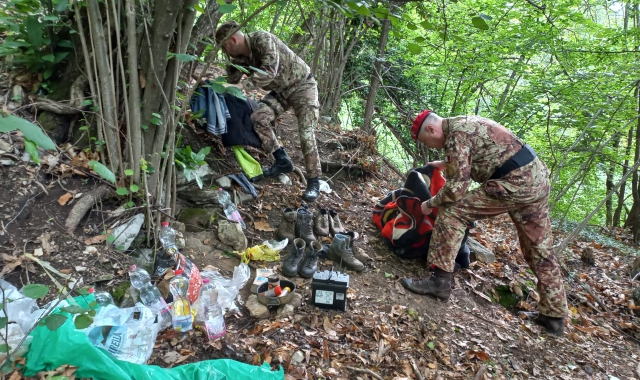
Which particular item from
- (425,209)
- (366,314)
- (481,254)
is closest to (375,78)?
(481,254)

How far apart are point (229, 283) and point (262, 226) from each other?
98 cm

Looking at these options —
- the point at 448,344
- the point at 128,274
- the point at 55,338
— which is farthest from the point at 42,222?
the point at 448,344

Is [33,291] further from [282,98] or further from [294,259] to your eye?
[282,98]

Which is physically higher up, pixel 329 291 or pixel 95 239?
pixel 95 239

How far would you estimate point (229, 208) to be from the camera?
3736mm

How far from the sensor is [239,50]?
164 inches

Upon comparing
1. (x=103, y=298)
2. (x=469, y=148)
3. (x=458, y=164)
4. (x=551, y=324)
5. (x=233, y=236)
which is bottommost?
(x=551, y=324)

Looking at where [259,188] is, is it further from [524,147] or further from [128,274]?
[524,147]

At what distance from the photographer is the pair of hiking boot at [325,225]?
4.04 meters

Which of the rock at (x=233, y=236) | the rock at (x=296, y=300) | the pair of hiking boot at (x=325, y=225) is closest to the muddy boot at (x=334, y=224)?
the pair of hiking boot at (x=325, y=225)

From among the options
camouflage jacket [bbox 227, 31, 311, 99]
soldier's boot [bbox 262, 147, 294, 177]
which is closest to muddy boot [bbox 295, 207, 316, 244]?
soldier's boot [bbox 262, 147, 294, 177]

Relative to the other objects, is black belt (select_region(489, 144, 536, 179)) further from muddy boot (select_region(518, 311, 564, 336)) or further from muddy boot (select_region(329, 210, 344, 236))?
muddy boot (select_region(329, 210, 344, 236))

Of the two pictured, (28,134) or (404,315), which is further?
(404,315)

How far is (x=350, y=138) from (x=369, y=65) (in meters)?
3.00
